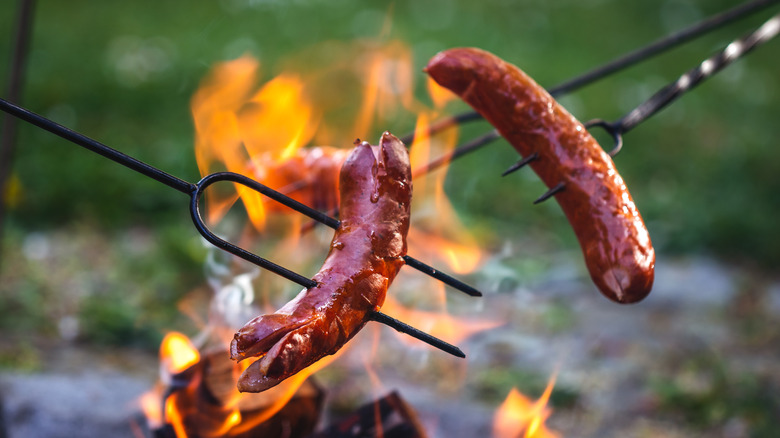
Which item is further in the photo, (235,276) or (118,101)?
(118,101)

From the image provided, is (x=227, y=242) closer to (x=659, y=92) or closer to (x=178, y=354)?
(x=178, y=354)

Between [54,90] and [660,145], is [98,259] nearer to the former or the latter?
[54,90]

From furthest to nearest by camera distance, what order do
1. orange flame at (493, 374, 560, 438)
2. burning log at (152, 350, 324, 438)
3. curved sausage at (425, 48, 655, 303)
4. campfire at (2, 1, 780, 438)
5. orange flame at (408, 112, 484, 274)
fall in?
orange flame at (408, 112, 484, 274) → orange flame at (493, 374, 560, 438) → burning log at (152, 350, 324, 438) → curved sausage at (425, 48, 655, 303) → campfire at (2, 1, 780, 438)

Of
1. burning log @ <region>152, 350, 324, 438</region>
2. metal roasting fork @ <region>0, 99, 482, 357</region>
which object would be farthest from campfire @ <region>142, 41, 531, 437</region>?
metal roasting fork @ <region>0, 99, 482, 357</region>

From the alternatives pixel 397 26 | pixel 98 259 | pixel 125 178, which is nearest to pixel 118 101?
pixel 125 178

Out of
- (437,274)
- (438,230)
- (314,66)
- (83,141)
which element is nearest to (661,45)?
(437,274)

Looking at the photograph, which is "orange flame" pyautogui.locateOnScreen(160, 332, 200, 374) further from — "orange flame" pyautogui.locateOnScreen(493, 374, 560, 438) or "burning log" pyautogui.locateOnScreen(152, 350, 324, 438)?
"orange flame" pyautogui.locateOnScreen(493, 374, 560, 438)
